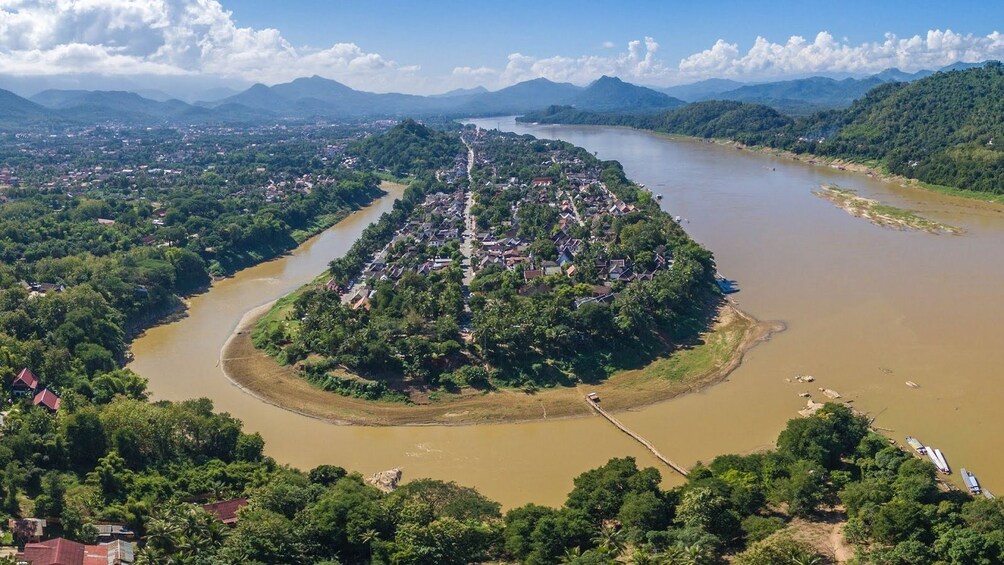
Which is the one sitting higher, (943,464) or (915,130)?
(915,130)

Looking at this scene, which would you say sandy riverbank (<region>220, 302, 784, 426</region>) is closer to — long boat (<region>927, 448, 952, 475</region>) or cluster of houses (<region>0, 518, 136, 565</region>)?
long boat (<region>927, 448, 952, 475</region>)

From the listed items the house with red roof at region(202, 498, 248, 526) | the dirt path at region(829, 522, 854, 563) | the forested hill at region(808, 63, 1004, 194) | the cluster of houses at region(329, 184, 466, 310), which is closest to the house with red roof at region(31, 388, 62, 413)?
the house with red roof at region(202, 498, 248, 526)

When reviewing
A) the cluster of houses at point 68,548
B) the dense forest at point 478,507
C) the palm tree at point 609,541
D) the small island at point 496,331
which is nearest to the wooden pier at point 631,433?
the small island at point 496,331

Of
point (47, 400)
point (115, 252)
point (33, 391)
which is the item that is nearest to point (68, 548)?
point (47, 400)

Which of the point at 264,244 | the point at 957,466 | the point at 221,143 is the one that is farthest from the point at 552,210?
the point at 221,143

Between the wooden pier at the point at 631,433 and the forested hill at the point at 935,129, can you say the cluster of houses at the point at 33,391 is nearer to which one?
the wooden pier at the point at 631,433

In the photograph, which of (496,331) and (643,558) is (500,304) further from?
(643,558)
